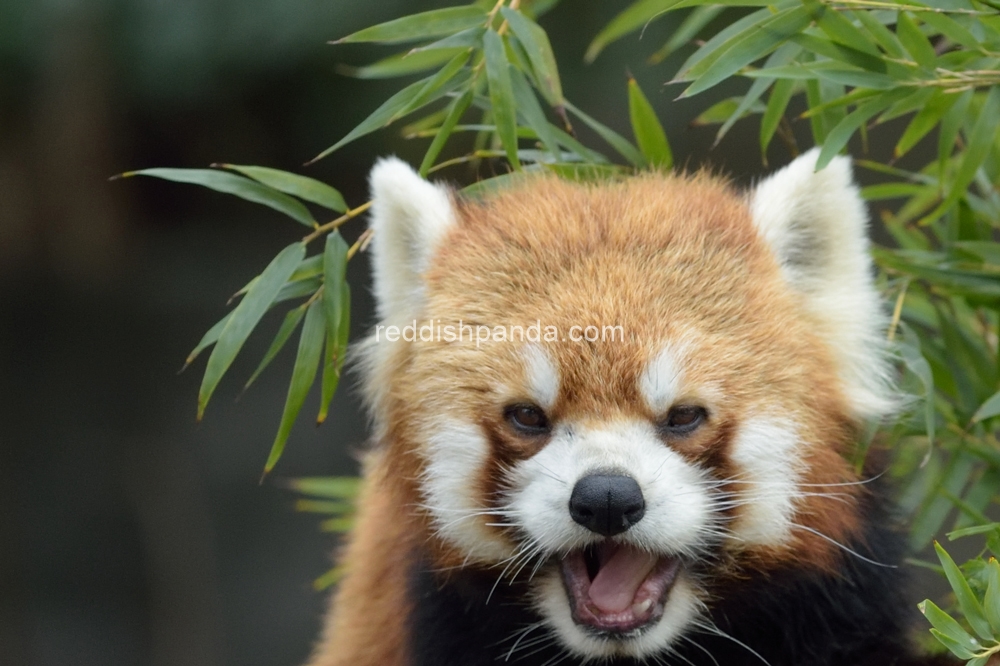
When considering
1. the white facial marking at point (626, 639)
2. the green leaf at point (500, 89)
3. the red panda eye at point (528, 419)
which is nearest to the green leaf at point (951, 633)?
the white facial marking at point (626, 639)

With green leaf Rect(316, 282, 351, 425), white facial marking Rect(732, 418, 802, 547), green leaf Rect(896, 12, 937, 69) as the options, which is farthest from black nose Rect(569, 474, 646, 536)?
green leaf Rect(896, 12, 937, 69)

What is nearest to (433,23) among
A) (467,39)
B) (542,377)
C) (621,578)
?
(467,39)

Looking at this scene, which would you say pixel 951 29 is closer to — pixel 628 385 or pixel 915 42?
pixel 915 42

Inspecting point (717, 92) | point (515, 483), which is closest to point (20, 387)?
point (717, 92)

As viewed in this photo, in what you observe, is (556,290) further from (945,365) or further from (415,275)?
(945,365)

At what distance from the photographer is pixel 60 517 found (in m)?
6.41

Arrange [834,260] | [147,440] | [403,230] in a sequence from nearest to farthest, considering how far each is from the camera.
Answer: [834,260] < [403,230] < [147,440]

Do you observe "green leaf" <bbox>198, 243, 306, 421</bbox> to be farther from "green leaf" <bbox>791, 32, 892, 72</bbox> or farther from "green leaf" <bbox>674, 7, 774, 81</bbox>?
"green leaf" <bbox>791, 32, 892, 72</bbox>

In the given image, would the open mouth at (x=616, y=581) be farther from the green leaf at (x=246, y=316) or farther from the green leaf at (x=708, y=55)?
the green leaf at (x=708, y=55)

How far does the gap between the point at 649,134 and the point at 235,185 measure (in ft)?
3.16

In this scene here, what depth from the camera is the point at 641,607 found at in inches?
80.2

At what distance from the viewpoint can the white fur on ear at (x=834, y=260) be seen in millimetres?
2201

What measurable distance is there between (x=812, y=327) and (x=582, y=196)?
0.53 metres

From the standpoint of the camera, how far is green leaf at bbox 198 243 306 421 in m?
2.16
